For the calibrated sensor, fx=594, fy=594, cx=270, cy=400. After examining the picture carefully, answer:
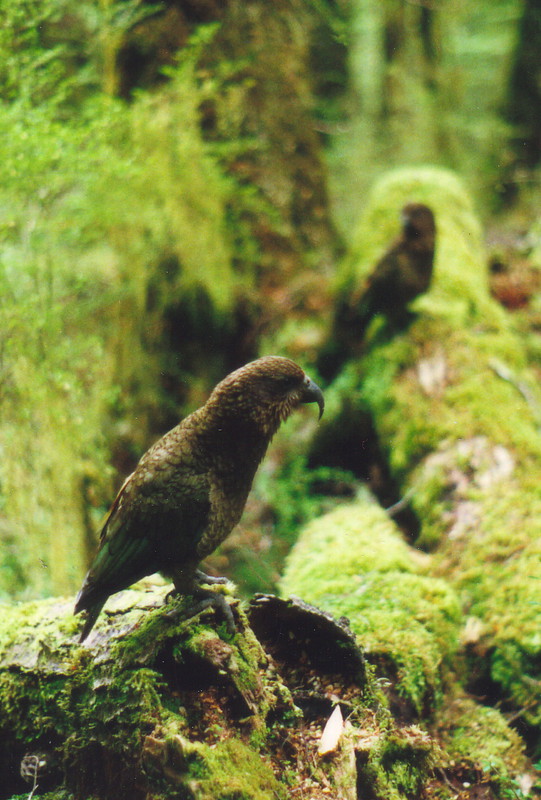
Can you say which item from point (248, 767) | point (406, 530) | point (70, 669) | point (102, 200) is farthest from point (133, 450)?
point (248, 767)

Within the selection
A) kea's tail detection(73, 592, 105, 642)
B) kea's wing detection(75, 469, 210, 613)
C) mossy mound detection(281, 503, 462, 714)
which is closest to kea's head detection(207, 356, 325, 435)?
kea's wing detection(75, 469, 210, 613)

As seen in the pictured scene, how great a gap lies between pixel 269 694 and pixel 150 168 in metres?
4.89

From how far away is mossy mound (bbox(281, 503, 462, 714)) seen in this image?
2807 mm

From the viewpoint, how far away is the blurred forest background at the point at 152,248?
4090 millimetres

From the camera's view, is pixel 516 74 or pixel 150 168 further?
pixel 516 74

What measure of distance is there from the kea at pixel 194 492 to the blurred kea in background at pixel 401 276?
3209 millimetres

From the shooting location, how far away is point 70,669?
8.21 ft

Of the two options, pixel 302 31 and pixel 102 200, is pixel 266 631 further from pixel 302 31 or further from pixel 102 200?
pixel 302 31

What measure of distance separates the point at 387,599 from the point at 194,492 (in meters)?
1.37

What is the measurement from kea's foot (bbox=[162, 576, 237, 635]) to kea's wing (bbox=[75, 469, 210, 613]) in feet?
0.63

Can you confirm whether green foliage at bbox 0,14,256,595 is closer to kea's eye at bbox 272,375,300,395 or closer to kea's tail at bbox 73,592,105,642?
kea's tail at bbox 73,592,105,642

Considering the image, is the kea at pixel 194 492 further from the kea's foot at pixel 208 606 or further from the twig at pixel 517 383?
the twig at pixel 517 383

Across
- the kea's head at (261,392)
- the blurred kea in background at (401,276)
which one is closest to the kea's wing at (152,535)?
the kea's head at (261,392)

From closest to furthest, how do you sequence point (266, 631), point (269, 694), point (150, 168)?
point (269, 694) → point (266, 631) → point (150, 168)
